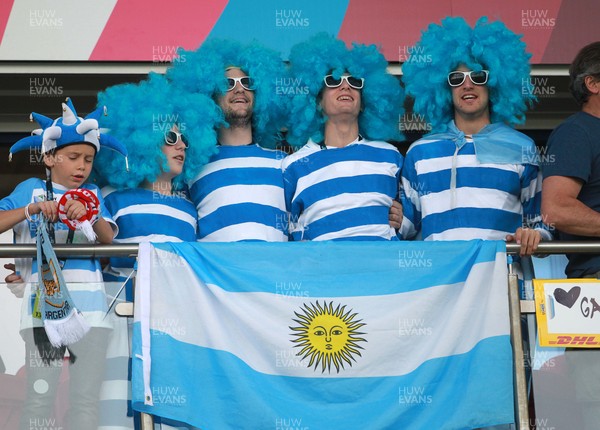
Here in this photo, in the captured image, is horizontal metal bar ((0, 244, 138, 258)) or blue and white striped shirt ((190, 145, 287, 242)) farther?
blue and white striped shirt ((190, 145, 287, 242))

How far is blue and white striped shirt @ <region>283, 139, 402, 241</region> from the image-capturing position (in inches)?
251

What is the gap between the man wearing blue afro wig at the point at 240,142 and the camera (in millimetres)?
6523

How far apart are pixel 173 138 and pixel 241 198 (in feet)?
1.84

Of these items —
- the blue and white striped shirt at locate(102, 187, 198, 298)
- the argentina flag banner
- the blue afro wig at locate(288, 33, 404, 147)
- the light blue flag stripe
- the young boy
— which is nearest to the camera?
the young boy

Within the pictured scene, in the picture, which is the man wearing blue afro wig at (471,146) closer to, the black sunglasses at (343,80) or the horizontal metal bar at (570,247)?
the horizontal metal bar at (570,247)

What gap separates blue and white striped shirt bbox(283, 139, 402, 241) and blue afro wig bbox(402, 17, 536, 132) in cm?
47

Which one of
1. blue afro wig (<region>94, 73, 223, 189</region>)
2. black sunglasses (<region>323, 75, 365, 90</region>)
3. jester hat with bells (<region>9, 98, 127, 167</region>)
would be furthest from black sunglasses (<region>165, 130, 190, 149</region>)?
black sunglasses (<region>323, 75, 365, 90</region>)

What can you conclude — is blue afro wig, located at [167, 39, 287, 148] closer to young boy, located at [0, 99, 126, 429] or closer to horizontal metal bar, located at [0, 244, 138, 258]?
young boy, located at [0, 99, 126, 429]

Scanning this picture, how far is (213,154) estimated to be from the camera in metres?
6.79

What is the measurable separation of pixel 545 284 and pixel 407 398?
2.86 feet

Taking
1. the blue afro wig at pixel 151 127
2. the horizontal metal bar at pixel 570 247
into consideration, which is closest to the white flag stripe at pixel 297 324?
the horizontal metal bar at pixel 570 247

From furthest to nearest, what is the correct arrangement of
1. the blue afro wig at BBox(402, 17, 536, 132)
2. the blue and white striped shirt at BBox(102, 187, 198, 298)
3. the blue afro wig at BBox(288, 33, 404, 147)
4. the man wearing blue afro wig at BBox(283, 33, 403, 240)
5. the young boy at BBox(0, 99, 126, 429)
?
the blue afro wig at BBox(288, 33, 404, 147) < the blue afro wig at BBox(402, 17, 536, 132) < the man wearing blue afro wig at BBox(283, 33, 403, 240) < the blue and white striped shirt at BBox(102, 187, 198, 298) < the young boy at BBox(0, 99, 126, 429)

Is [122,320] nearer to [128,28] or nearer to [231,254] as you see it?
[231,254]

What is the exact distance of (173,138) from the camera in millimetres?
6727
